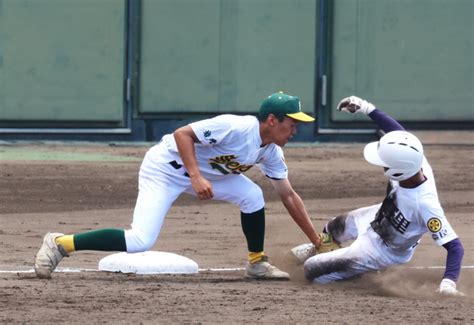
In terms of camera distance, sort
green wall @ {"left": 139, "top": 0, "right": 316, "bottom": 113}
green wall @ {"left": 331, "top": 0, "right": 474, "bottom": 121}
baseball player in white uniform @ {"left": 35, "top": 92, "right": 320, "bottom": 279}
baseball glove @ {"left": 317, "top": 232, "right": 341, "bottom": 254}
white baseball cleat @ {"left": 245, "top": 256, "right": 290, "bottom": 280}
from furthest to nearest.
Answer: green wall @ {"left": 331, "top": 0, "right": 474, "bottom": 121}, green wall @ {"left": 139, "top": 0, "right": 316, "bottom": 113}, baseball glove @ {"left": 317, "top": 232, "right": 341, "bottom": 254}, white baseball cleat @ {"left": 245, "top": 256, "right": 290, "bottom": 280}, baseball player in white uniform @ {"left": 35, "top": 92, "right": 320, "bottom": 279}

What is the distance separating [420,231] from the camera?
7789 mm

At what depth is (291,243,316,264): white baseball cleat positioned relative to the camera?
28.3ft

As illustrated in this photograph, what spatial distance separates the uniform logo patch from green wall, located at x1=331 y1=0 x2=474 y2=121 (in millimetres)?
9131

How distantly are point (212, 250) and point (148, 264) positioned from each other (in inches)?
55.3

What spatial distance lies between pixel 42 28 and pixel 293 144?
11.4 feet

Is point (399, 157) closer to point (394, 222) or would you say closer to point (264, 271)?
point (394, 222)

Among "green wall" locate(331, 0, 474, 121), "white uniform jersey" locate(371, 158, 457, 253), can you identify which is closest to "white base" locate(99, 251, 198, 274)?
"white uniform jersey" locate(371, 158, 457, 253)

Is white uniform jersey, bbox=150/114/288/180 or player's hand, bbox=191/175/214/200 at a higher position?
white uniform jersey, bbox=150/114/288/180

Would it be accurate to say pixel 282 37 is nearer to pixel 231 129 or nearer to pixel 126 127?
pixel 126 127

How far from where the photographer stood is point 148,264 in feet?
27.4

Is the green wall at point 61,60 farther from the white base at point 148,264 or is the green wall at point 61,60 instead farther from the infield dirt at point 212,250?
the white base at point 148,264

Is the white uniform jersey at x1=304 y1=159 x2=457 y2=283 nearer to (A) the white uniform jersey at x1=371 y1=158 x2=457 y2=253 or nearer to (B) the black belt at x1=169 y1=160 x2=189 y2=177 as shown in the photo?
(A) the white uniform jersey at x1=371 y1=158 x2=457 y2=253

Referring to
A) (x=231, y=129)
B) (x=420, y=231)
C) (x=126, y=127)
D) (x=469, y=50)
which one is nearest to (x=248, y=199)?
(x=231, y=129)

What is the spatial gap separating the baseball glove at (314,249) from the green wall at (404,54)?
26.5 feet
